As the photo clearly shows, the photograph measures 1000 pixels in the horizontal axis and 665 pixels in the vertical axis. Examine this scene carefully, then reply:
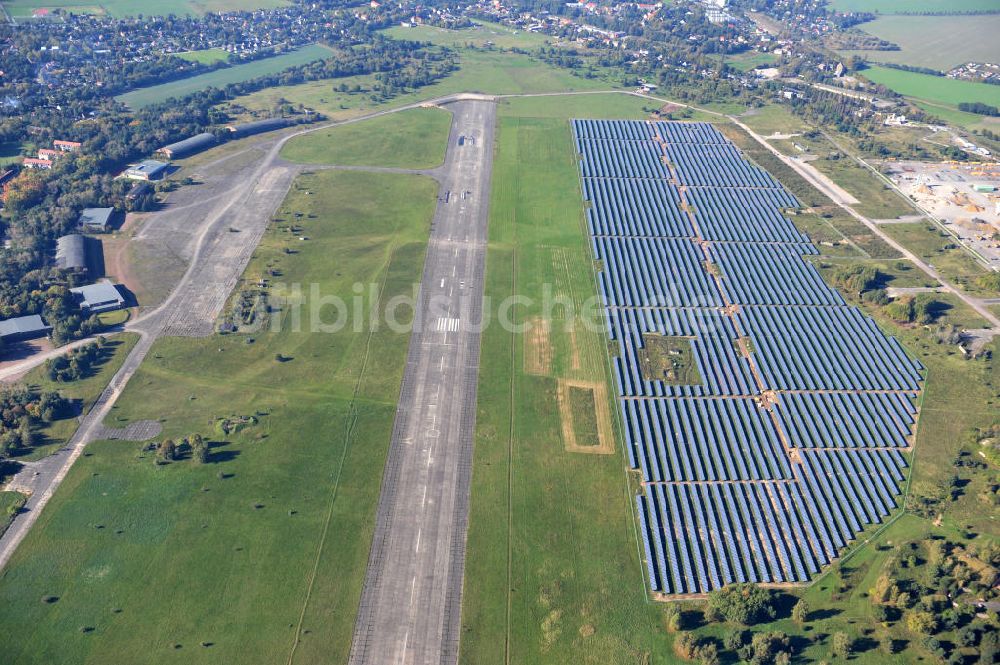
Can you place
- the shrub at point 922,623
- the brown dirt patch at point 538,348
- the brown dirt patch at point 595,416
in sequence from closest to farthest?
the shrub at point 922,623 → the brown dirt patch at point 595,416 → the brown dirt patch at point 538,348

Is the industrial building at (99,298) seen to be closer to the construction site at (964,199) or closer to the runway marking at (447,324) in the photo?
the runway marking at (447,324)

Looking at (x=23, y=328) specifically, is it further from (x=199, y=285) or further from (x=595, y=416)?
(x=595, y=416)

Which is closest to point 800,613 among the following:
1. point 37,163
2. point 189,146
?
point 189,146

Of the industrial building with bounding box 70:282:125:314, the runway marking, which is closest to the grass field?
the runway marking

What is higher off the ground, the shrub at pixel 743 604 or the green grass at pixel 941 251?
the green grass at pixel 941 251

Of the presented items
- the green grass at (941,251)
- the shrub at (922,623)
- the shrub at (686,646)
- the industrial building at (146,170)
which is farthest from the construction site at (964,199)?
the industrial building at (146,170)

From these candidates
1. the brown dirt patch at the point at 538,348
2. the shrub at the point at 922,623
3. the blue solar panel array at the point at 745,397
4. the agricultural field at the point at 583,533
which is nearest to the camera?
the shrub at the point at 922,623
